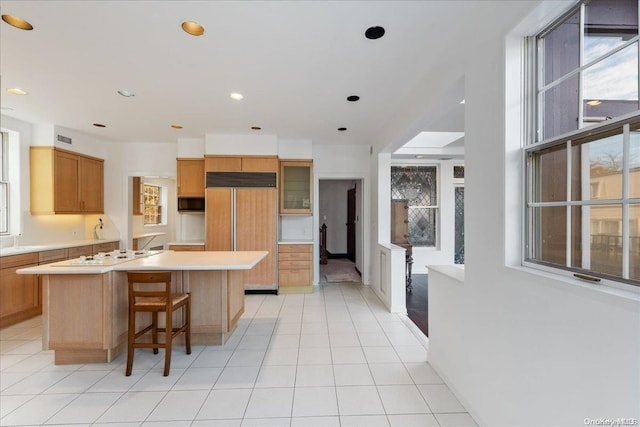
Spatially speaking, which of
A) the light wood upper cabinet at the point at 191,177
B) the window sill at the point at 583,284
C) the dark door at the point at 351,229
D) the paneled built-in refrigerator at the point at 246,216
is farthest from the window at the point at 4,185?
the dark door at the point at 351,229

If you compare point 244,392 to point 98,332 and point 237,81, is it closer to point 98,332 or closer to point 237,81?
point 98,332

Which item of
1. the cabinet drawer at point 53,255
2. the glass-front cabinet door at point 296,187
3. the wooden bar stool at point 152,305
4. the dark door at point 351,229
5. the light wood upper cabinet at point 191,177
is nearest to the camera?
the wooden bar stool at point 152,305

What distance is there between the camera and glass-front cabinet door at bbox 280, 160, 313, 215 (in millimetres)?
5035

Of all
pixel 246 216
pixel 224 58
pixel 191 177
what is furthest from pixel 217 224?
pixel 224 58

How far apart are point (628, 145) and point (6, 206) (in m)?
6.37

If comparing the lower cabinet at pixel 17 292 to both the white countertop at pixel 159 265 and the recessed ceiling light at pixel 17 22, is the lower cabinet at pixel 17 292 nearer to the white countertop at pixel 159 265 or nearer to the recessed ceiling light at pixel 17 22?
the white countertop at pixel 159 265

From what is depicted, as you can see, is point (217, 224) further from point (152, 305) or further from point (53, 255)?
point (152, 305)

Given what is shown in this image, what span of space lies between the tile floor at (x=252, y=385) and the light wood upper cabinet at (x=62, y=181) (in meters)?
1.89

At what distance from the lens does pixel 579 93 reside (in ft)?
4.02

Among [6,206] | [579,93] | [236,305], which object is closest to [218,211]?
[236,305]

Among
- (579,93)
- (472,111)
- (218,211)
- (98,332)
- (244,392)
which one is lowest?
(244,392)

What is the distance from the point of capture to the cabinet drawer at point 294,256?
189 inches

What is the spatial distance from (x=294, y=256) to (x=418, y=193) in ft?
10.7

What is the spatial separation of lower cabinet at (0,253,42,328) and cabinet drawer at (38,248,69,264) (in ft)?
0.24
